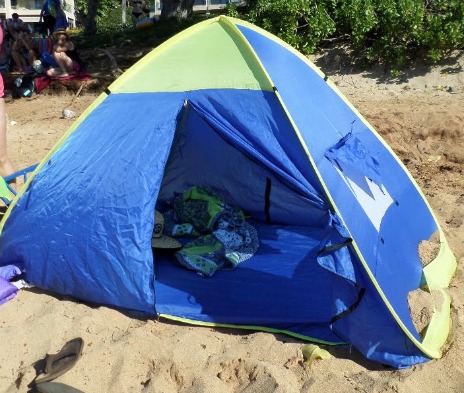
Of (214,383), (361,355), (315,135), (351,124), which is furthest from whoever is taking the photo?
(351,124)

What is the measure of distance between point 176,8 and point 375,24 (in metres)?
5.10

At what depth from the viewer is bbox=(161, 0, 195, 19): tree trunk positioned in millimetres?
12148

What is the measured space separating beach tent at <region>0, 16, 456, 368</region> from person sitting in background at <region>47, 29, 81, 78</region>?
5.89m

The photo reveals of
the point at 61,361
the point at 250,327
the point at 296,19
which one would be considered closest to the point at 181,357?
the point at 250,327

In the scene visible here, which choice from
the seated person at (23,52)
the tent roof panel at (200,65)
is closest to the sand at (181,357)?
the tent roof panel at (200,65)

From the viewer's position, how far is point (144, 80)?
3916 mm

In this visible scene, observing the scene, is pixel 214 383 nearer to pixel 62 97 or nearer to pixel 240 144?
pixel 240 144

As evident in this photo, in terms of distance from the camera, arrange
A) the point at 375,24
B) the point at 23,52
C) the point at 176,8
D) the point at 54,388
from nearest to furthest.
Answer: the point at 54,388 < the point at 375,24 < the point at 23,52 < the point at 176,8

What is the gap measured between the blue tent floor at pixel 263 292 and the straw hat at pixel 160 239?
8 cm

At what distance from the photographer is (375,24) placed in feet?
26.9

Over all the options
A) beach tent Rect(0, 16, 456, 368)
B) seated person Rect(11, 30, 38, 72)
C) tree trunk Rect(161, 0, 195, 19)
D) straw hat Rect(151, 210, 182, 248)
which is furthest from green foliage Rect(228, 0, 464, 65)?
straw hat Rect(151, 210, 182, 248)

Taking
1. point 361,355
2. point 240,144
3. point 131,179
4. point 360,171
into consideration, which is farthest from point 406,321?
point 131,179

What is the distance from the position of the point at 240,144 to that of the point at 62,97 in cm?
617

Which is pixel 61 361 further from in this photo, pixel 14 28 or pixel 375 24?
pixel 14 28
